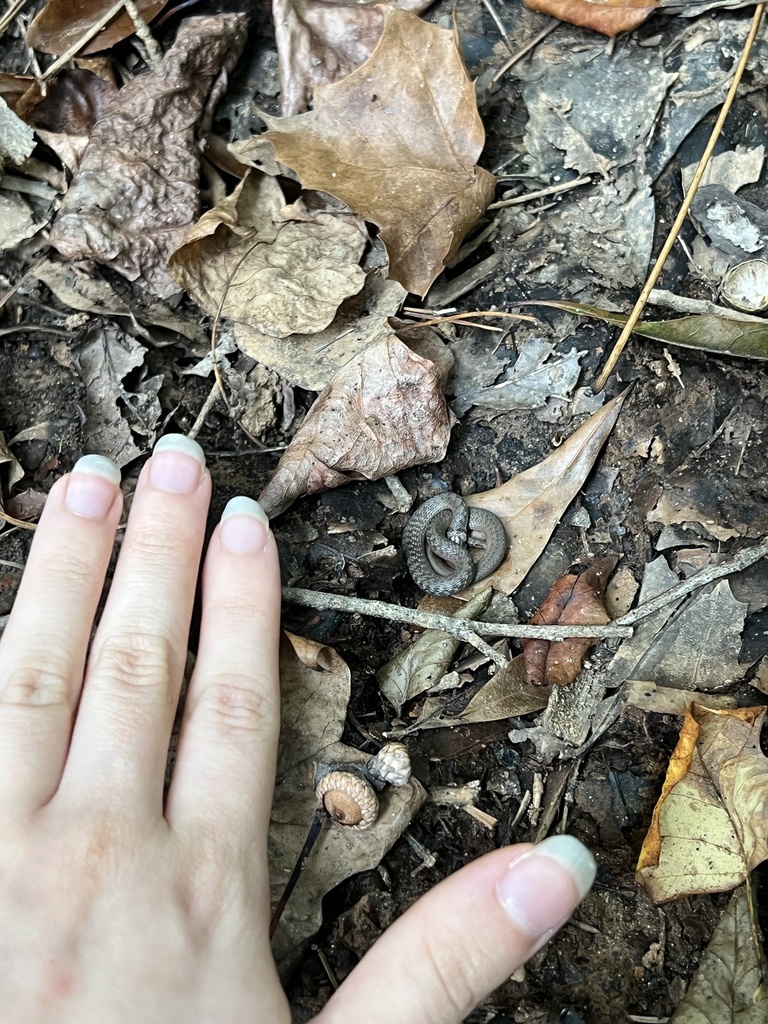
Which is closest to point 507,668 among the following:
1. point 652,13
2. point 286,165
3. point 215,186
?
point 286,165

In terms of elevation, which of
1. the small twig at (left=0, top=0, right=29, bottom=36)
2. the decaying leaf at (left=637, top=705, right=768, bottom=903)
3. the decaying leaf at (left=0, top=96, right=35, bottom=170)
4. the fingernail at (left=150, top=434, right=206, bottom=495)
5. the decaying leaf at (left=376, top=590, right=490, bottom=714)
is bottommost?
the decaying leaf at (left=637, top=705, right=768, bottom=903)

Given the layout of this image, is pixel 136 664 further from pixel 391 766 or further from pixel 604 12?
pixel 604 12

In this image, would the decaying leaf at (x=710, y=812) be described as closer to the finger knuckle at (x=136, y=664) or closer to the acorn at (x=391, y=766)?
the acorn at (x=391, y=766)

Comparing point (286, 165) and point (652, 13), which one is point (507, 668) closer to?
point (286, 165)

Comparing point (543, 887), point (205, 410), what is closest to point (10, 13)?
point (205, 410)

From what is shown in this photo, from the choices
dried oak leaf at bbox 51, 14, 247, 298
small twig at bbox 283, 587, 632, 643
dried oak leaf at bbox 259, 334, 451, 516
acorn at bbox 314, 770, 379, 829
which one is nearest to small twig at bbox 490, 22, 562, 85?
dried oak leaf at bbox 51, 14, 247, 298

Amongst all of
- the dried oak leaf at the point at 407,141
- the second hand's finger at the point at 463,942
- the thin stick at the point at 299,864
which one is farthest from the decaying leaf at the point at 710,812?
A: the dried oak leaf at the point at 407,141

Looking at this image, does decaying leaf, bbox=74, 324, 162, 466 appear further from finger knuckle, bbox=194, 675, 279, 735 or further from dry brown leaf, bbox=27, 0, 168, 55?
dry brown leaf, bbox=27, 0, 168, 55

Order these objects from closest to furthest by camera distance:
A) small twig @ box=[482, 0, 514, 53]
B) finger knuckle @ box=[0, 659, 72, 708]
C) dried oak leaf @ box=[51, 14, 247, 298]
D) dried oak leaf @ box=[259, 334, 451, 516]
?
finger knuckle @ box=[0, 659, 72, 708]
dried oak leaf @ box=[259, 334, 451, 516]
dried oak leaf @ box=[51, 14, 247, 298]
small twig @ box=[482, 0, 514, 53]
